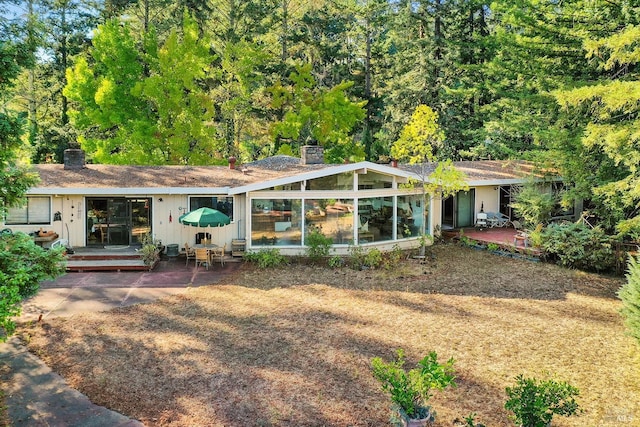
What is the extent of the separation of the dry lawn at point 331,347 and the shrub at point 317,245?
1.87 m

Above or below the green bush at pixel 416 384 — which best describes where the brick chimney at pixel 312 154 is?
above

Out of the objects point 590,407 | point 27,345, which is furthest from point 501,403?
point 27,345

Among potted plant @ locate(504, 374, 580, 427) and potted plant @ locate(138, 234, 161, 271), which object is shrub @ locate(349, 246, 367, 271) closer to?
potted plant @ locate(138, 234, 161, 271)

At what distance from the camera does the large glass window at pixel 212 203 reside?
16266 millimetres

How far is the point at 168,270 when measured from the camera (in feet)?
47.2

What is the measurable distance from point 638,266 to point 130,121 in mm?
21306

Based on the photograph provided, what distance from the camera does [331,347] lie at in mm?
8656

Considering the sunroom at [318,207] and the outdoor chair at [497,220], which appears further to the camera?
the outdoor chair at [497,220]

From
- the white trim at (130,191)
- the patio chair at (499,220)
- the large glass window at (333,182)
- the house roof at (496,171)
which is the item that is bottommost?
the patio chair at (499,220)

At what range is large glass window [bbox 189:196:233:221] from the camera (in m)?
16.3

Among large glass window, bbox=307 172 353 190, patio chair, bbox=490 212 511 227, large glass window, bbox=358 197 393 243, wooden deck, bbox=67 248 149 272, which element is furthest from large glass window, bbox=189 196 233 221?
patio chair, bbox=490 212 511 227

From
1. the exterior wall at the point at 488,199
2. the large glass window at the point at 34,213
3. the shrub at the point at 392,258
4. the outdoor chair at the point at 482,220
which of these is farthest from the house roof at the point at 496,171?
the large glass window at the point at 34,213

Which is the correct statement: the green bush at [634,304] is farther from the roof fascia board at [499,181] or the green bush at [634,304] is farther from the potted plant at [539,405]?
the roof fascia board at [499,181]

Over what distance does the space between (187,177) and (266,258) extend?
486 cm
